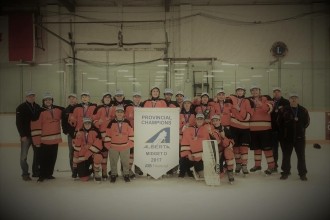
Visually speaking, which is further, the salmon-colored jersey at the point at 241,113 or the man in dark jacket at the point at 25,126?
the salmon-colored jersey at the point at 241,113

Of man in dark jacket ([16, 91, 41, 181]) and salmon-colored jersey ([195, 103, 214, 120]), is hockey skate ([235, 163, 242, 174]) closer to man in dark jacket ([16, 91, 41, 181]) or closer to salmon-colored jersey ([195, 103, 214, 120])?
salmon-colored jersey ([195, 103, 214, 120])

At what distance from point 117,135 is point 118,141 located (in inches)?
4.3

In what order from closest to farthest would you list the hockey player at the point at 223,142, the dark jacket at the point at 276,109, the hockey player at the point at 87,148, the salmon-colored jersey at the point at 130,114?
the hockey player at the point at 223,142 → the hockey player at the point at 87,148 → the salmon-colored jersey at the point at 130,114 → the dark jacket at the point at 276,109

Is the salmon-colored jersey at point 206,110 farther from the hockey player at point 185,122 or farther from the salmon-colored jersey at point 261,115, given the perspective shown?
the salmon-colored jersey at point 261,115

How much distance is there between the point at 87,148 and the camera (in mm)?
6344

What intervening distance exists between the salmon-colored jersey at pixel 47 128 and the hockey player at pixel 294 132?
163 inches

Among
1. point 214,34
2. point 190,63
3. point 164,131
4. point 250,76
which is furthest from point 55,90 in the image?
point 164,131

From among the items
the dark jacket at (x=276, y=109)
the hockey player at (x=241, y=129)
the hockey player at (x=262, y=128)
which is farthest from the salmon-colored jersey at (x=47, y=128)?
the dark jacket at (x=276, y=109)

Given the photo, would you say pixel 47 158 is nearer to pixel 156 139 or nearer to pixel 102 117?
pixel 102 117

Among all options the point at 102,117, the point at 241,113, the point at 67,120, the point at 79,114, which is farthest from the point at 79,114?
the point at 241,113

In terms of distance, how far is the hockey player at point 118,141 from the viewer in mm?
6330

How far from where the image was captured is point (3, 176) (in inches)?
270

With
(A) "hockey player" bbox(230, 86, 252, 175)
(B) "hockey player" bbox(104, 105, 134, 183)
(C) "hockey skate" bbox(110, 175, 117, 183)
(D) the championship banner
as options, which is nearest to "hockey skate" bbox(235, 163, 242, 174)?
(A) "hockey player" bbox(230, 86, 252, 175)

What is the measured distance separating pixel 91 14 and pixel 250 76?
6.63 meters
